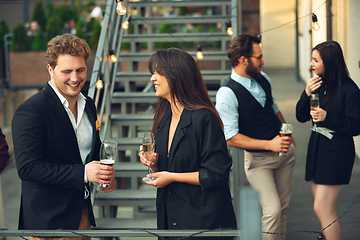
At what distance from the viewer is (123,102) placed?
15.9 ft

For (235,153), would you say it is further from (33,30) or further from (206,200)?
(33,30)

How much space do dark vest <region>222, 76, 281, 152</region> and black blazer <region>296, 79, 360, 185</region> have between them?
1.07 ft

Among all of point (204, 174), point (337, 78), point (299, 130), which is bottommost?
point (299, 130)

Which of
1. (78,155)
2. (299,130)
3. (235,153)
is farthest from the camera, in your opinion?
(299,130)

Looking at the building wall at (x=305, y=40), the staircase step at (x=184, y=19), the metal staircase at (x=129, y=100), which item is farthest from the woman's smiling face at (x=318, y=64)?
the staircase step at (x=184, y=19)

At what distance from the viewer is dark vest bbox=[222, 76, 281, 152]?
2957 mm

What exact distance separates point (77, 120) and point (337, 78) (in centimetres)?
176

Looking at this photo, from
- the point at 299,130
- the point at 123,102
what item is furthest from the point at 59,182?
the point at 299,130

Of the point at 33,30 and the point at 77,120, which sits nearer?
the point at 77,120

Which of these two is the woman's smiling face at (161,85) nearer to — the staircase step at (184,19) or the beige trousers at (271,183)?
the beige trousers at (271,183)

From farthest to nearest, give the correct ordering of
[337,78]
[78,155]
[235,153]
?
1. [235,153]
2. [337,78]
3. [78,155]

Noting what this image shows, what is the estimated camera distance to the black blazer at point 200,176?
2.01m

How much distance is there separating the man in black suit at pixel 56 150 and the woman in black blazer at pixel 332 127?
1539mm

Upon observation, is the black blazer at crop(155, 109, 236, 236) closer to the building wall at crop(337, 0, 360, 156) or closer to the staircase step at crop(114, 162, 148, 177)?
the staircase step at crop(114, 162, 148, 177)
